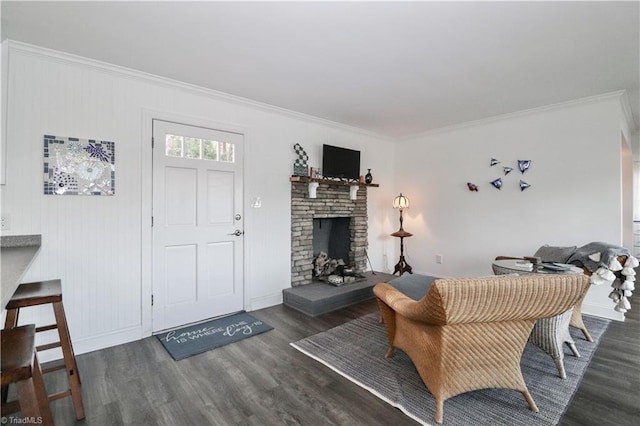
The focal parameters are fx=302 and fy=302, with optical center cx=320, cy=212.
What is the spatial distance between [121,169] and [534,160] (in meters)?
4.69

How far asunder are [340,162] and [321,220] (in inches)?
38.2

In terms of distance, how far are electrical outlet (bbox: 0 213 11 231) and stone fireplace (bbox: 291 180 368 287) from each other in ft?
8.63

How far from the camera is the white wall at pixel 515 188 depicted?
11.2 ft

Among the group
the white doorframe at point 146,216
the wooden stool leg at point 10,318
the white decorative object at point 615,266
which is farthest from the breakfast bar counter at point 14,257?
the white decorative object at point 615,266

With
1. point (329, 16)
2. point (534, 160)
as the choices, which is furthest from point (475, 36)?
point (534, 160)

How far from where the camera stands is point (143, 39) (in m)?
2.26

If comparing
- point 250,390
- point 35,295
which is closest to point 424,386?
point 250,390

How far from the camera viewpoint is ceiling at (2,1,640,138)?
1943mm

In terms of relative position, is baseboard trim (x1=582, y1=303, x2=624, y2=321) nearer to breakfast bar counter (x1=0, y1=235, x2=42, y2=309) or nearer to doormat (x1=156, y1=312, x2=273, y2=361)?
doormat (x1=156, y1=312, x2=273, y2=361)

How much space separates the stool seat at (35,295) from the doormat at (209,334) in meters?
1.01

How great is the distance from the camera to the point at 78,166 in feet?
8.25

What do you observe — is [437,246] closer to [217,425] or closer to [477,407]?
[477,407]

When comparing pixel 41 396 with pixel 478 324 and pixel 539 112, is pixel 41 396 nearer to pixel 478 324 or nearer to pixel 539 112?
pixel 478 324

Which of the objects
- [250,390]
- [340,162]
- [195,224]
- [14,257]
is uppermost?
[340,162]
